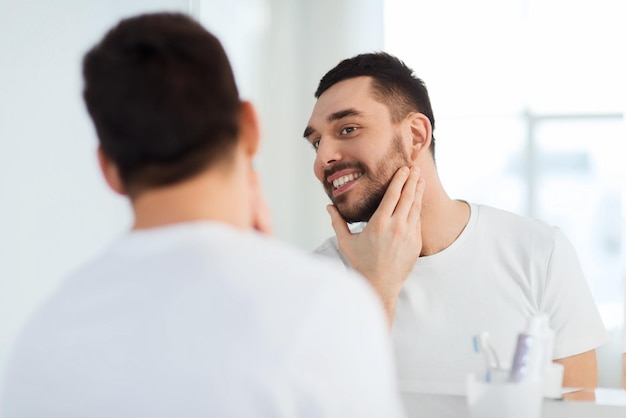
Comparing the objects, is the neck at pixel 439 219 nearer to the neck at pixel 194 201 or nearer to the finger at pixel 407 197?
the finger at pixel 407 197

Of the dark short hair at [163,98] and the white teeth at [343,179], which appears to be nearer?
the dark short hair at [163,98]

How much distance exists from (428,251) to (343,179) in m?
0.16

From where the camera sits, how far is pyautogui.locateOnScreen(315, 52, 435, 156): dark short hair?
1140 millimetres

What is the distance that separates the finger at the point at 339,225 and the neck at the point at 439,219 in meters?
0.12

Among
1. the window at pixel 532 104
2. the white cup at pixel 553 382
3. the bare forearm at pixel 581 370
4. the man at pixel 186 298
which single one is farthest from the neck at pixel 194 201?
the window at pixel 532 104

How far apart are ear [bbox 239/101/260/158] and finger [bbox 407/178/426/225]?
596 millimetres

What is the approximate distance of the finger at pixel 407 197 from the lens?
3.42 ft

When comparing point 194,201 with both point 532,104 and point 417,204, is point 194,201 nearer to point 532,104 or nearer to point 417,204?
point 417,204

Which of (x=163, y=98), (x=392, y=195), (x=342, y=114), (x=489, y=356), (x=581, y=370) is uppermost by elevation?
(x=163, y=98)

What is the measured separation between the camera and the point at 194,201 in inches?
16.8

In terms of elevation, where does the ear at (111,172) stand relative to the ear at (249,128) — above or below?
below

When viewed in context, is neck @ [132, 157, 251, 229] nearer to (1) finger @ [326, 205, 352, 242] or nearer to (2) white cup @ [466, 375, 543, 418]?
(2) white cup @ [466, 375, 543, 418]

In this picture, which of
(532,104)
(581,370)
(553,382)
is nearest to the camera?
(553,382)

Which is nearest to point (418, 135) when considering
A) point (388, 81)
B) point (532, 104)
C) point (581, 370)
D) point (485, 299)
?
point (388, 81)
